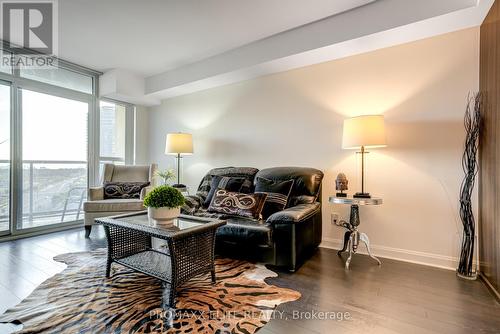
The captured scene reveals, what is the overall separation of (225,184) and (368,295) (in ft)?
6.06

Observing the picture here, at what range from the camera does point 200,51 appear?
3.37m

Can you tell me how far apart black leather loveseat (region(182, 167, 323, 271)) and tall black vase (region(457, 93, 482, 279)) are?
1.25 metres

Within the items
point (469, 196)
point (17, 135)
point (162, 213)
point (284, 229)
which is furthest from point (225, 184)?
point (17, 135)

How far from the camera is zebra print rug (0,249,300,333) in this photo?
57.6 inches

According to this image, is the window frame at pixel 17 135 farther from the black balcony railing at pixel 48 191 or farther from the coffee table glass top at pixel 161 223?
the coffee table glass top at pixel 161 223

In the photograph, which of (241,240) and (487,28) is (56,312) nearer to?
(241,240)

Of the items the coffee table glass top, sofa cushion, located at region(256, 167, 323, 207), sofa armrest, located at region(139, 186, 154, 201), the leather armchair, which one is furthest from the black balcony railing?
sofa cushion, located at region(256, 167, 323, 207)

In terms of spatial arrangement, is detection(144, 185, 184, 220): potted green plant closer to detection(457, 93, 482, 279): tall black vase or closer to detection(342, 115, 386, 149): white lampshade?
detection(342, 115, 386, 149): white lampshade

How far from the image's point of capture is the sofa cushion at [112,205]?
10.9ft

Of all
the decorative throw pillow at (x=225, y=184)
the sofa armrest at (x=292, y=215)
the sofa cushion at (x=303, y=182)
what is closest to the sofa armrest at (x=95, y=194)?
the decorative throw pillow at (x=225, y=184)

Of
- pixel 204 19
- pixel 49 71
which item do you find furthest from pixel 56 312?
pixel 49 71

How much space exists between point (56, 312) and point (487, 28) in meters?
3.78

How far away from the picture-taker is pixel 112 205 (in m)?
3.37

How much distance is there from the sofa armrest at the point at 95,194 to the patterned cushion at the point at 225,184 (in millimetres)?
1609
